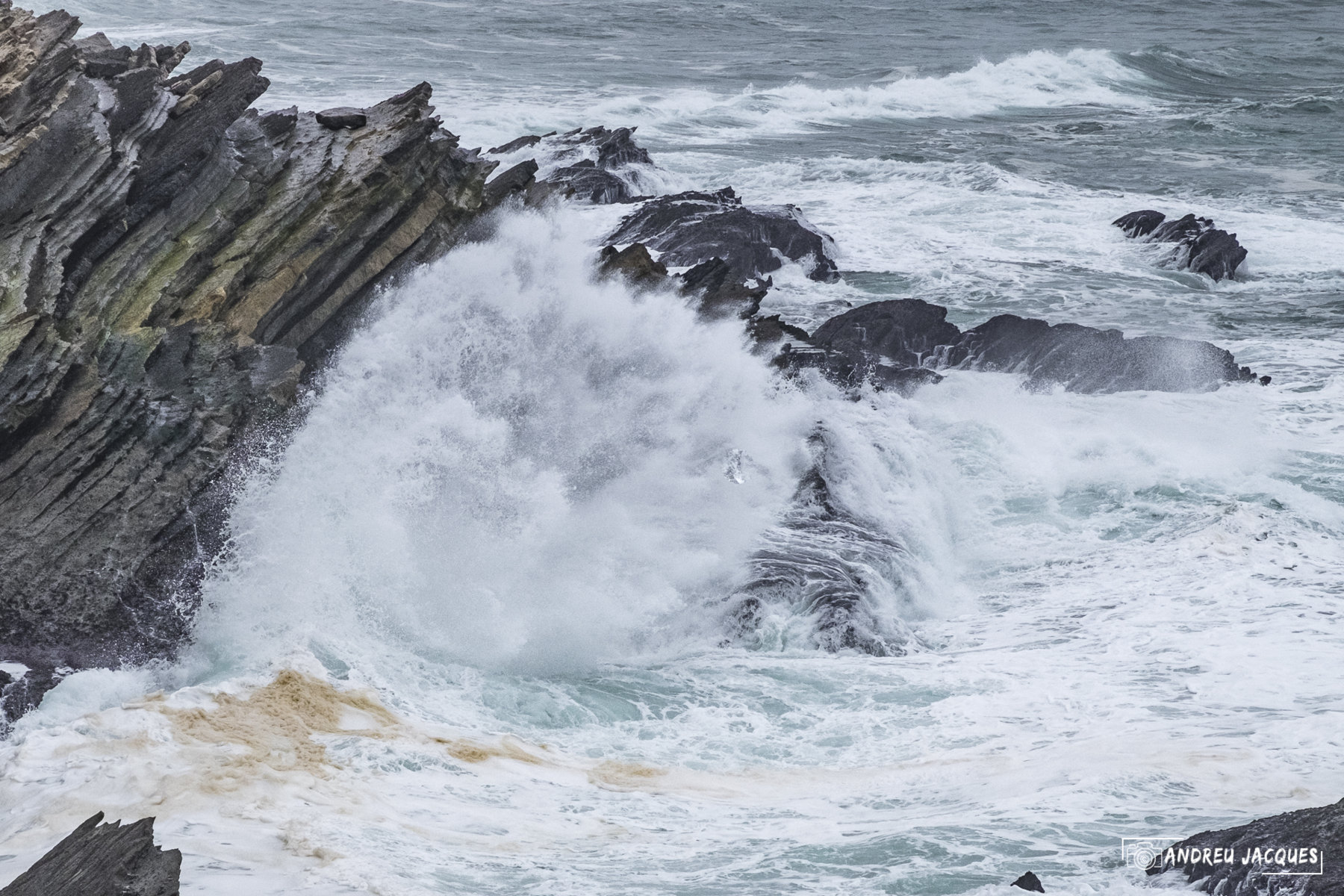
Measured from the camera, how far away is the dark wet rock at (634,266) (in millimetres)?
14422

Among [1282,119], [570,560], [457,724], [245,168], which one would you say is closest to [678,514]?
[570,560]

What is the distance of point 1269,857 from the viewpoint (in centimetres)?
721

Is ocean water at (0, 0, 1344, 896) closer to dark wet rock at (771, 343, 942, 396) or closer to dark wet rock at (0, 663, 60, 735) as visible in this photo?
dark wet rock at (0, 663, 60, 735)

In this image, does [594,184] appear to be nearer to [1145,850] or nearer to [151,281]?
[151,281]

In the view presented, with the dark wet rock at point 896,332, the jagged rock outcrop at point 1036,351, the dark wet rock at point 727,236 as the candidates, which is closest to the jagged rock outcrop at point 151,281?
the dark wet rock at point 896,332

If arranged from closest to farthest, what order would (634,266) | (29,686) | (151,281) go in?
(29,686) → (151,281) → (634,266)

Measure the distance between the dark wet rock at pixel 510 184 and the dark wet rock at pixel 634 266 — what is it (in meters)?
1.08

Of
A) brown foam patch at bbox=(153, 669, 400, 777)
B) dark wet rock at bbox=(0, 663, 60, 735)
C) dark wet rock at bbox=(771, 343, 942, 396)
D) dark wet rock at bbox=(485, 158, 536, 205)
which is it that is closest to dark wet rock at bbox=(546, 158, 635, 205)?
dark wet rock at bbox=(771, 343, 942, 396)

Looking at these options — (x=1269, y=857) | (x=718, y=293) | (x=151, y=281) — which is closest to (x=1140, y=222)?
(x=718, y=293)

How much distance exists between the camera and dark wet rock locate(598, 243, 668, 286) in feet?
47.3

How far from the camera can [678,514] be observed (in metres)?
12.9

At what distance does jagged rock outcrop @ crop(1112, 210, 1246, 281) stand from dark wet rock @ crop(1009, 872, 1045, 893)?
17.4m

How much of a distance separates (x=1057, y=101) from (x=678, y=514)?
102 feet

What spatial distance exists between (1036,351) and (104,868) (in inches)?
564
